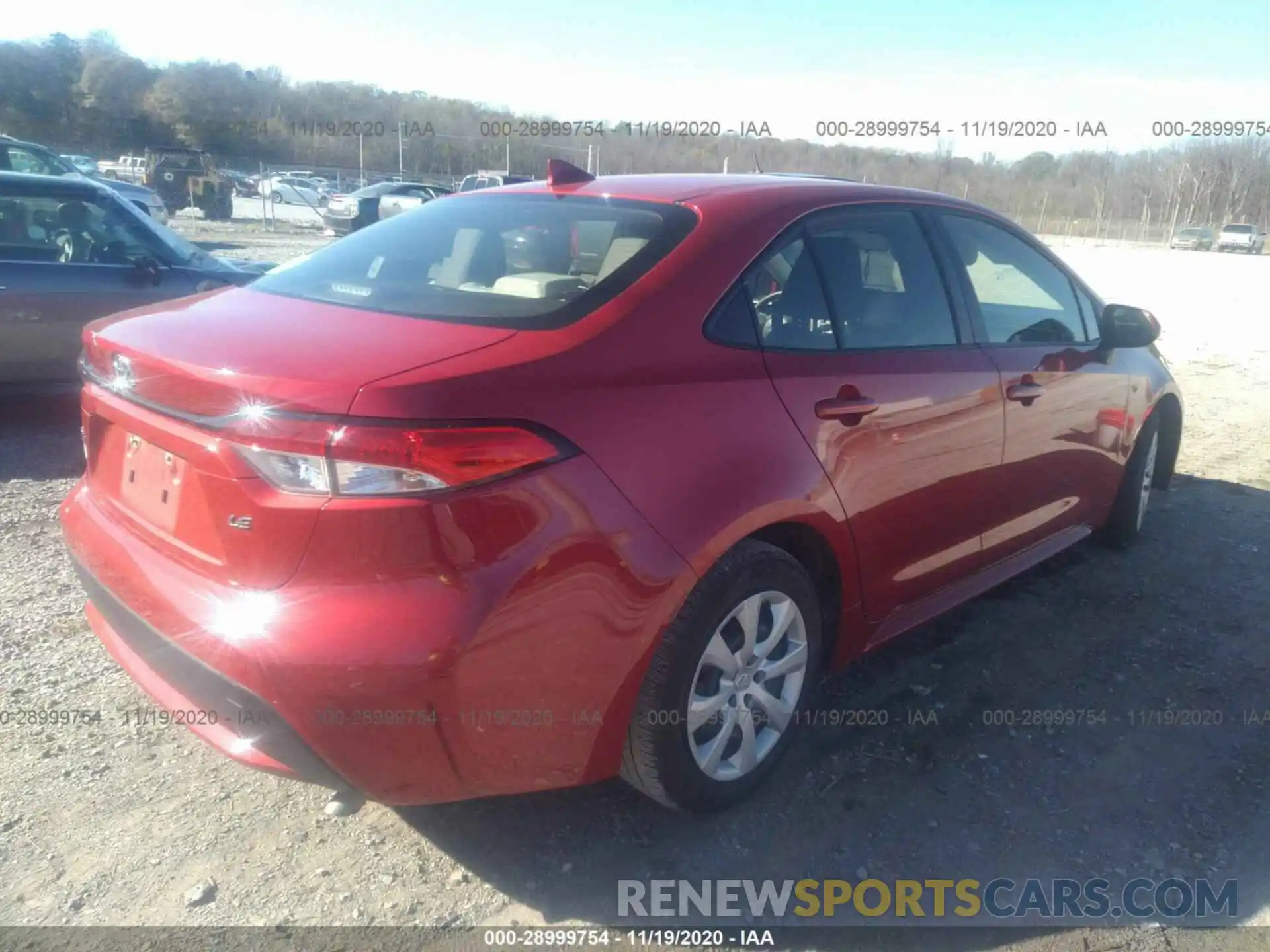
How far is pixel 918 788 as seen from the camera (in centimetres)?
289

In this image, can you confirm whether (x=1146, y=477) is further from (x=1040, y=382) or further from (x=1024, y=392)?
(x=1024, y=392)

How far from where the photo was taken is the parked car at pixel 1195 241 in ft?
161

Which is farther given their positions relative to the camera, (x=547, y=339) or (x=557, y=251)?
(x=557, y=251)

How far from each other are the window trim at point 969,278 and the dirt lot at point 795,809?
116 cm

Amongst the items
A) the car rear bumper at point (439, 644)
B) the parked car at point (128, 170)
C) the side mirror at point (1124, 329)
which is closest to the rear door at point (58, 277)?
the car rear bumper at point (439, 644)

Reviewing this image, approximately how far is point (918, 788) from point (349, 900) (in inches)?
63.8

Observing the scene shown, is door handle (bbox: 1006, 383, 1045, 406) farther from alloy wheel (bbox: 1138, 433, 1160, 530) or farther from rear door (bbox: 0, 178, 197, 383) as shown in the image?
rear door (bbox: 0, 178, 197, 383)

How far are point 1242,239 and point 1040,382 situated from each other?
5316 centimetres

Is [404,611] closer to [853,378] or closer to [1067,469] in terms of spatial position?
[853,378]

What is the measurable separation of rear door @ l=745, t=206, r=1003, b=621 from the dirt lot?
0.52m

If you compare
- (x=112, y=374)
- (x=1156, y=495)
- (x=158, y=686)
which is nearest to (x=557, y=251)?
(x=112, y=374)

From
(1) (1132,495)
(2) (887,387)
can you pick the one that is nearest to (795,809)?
(2) (887,387)

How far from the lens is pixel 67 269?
5.92m

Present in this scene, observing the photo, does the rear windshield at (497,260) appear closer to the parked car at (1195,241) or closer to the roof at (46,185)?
the roof at (46,185)
